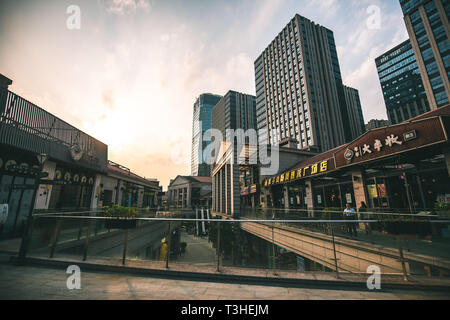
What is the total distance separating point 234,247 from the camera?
458cm

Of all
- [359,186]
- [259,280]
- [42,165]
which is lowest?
[259,280]

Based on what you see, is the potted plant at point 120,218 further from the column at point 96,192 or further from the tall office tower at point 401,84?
the tall office tower at point 401,84

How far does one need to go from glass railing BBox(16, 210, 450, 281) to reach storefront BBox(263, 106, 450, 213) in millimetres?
3966

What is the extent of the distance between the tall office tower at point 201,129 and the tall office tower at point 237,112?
31963mm

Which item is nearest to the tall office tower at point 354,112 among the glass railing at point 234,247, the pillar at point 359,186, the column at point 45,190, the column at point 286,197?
the column at point 286,197

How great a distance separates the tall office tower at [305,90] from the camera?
50.0 metres

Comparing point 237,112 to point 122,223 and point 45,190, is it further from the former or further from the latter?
point 122,223

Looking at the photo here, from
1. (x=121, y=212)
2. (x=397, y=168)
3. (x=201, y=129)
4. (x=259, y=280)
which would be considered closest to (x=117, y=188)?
(x=121, y=212)

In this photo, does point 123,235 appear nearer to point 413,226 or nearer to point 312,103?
point 413,226

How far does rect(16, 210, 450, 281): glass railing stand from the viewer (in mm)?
4184

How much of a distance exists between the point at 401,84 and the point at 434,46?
148 feet

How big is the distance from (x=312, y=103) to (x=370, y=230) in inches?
2037

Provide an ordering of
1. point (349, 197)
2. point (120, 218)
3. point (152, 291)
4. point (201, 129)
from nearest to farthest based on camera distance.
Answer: point (152, 291) → point (120, 218) → point (349, 197) → point (201, 129)

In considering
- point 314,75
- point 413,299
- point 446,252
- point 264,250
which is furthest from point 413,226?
point 314,75
